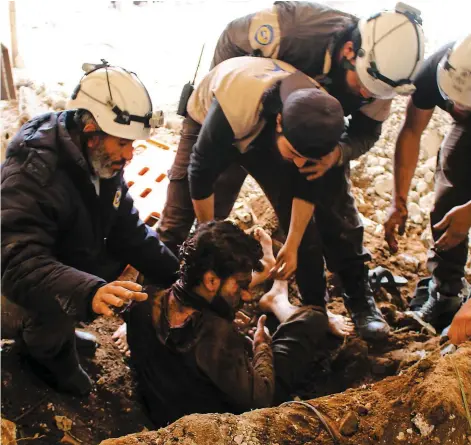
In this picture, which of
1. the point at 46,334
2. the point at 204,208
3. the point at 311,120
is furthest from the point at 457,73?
the point at 46,334

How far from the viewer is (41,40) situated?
18.7 feet

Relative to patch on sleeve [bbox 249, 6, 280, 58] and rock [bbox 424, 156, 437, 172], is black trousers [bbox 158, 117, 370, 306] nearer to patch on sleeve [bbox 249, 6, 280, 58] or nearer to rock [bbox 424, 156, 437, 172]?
patch on sleeve [bbox 249, 6, 280, 58]

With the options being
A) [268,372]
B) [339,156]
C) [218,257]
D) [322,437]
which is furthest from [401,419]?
[339,156]

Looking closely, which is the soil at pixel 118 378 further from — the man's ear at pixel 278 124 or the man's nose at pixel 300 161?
the man's ear at pixel 278 124

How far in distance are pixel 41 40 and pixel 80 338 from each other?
156 inches

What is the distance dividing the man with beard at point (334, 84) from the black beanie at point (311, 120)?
0.20m

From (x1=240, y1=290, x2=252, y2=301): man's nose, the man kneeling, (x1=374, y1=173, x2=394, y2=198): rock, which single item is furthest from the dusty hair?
(x1=374, y1=173, x2=394, y2=198): rock

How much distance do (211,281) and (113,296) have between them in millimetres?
508

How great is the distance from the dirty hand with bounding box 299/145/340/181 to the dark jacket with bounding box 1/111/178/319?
3.11 feet

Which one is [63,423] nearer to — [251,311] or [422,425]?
[251,311]

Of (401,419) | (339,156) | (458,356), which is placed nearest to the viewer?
(401,419)

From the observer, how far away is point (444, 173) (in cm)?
315

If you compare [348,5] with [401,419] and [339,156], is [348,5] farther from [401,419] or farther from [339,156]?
[401,419]

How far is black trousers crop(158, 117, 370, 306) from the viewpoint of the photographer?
2938 millimetres
